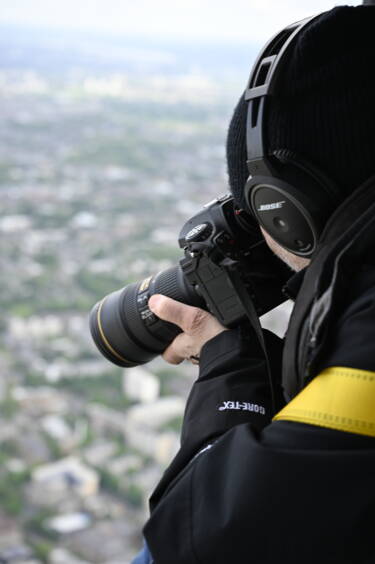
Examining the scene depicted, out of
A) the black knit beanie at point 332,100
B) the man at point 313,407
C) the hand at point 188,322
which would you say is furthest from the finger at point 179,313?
the black knit beanie at point 332,100

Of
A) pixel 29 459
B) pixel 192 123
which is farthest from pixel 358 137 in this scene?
pixel 192 123

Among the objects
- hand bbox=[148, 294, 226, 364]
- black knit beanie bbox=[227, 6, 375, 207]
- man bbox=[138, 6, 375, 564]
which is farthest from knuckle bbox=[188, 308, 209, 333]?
black knit beanie bbox=[227, 6, 375, 207]

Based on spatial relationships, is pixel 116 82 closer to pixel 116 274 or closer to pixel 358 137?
pixel 116 274

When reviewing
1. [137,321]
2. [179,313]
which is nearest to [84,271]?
[137,321]

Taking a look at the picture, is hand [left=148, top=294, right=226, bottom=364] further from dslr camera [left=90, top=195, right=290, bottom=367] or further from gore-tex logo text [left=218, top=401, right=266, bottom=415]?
gore-tex logo text [left=218, top=401, right=266, bottom=415]

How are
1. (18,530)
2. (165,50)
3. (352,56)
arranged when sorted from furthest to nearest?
(165,50) → (18,530) → (352,56)

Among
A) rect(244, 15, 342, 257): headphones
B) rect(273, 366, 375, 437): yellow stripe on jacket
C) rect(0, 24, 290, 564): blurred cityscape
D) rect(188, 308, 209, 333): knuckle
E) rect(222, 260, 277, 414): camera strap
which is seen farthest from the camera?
rect(0, 24, 290, 564): blurred cityscape
